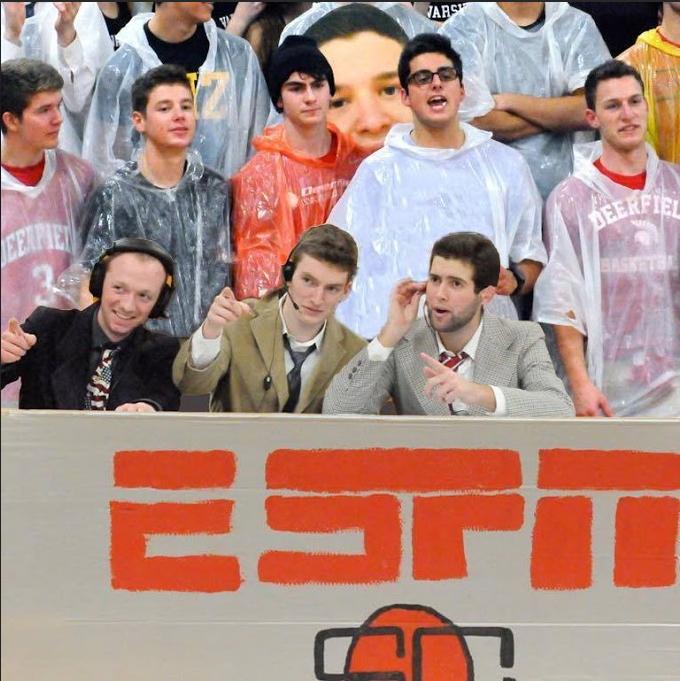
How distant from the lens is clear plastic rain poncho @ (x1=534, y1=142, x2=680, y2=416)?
287 centimetres

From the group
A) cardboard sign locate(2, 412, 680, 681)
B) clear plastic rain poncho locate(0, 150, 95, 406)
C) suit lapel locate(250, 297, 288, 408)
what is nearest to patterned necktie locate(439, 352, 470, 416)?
cardboard sign locate(2, 412, 680, 681)

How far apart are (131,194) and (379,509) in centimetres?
102

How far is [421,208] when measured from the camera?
287cm

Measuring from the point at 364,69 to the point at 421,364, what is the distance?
77cm

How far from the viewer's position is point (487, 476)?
2.84m

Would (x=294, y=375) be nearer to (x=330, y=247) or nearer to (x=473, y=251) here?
(x=330, y=247)

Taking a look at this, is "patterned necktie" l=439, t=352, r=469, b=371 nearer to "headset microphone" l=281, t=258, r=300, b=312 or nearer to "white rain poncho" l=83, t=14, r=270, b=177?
"headset microphone" l=281, t=258, r=300, b=312

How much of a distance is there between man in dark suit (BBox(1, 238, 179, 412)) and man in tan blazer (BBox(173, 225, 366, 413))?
0.08 meters

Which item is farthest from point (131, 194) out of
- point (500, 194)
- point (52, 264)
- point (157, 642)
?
point (157, 642)

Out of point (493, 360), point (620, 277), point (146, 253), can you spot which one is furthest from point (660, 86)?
point (146, 253)

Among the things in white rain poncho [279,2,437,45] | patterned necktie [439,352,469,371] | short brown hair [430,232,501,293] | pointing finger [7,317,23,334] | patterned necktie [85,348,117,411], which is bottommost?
patterned necktie [85,348,117,411]

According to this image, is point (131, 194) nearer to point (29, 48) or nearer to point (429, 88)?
point (29, 48)

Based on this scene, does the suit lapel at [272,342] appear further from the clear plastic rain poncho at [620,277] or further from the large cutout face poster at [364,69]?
the clear plastic rain poncho at [620,277]

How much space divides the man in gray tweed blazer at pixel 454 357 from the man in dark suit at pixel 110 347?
18.5 inches
